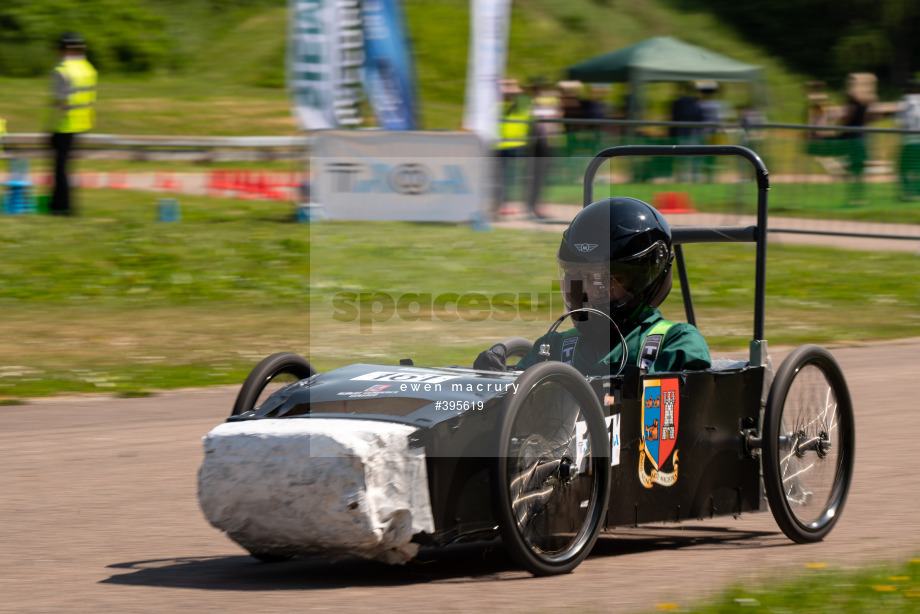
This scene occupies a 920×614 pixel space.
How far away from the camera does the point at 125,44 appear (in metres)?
37.4

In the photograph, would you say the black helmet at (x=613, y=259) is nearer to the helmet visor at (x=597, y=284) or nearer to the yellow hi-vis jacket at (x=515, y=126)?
the helmet visor at (x=597, y=284)

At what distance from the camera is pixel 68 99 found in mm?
16312

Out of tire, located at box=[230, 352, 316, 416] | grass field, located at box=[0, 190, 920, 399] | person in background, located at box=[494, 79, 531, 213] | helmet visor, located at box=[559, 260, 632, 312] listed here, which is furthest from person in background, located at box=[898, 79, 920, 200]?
tire, located at box=[230, 352, 316, 416]

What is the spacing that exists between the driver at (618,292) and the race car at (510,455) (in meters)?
0.11

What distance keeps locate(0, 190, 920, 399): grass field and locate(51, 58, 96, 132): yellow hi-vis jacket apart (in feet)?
3.79

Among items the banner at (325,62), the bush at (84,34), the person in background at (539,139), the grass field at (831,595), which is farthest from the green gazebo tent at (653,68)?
the grass field at (831,595)

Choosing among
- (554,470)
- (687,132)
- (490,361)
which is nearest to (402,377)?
(490,361)

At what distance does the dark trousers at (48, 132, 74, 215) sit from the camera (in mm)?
16266

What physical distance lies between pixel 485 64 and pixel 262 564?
12.7 metres

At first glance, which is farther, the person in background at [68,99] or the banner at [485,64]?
the banner at [485,64]

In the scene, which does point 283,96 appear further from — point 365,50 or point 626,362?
point 626,362

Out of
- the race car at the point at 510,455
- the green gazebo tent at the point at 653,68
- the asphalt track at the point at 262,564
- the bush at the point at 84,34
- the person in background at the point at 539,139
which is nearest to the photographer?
the race car at the point at 510,455

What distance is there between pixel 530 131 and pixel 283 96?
55.6 ft

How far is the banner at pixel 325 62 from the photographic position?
16.8 meters
